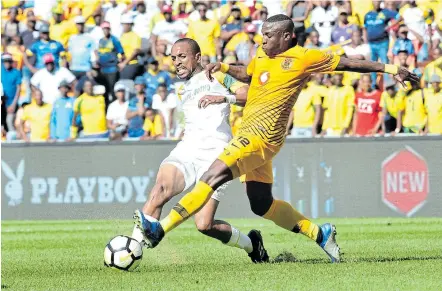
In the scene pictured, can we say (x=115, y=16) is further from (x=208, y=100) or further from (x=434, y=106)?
(x=208, y=100)

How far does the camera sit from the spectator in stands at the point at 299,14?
2353cm

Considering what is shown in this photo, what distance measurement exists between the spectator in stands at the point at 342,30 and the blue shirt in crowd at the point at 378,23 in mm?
351

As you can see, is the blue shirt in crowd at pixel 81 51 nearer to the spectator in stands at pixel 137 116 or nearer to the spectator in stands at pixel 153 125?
the spectator in stands at pixel 137 116

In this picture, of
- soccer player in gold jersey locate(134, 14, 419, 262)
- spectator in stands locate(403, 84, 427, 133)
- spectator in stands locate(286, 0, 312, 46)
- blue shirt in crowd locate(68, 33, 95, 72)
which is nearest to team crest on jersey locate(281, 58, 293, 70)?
soccer player in gold jersey locate(134, 14, 419, 262)

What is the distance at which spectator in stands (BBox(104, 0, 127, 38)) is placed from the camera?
25531 millimetres

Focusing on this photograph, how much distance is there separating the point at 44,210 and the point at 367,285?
1399cm

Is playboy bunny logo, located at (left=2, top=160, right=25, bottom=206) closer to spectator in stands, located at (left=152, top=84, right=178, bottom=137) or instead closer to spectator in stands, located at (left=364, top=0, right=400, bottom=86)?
spectator in stands, located at (left=152, top=84, right=178, bottom=137)

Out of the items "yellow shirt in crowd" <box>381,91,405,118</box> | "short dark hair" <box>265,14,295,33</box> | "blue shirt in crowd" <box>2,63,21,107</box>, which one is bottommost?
"yellow shirt in crowd" <box>381,91,405,118</box>

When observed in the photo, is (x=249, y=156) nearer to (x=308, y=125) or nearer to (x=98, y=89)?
(x=308, y=125)

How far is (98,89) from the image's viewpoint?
75.3ft

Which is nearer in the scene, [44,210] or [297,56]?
[297,56]

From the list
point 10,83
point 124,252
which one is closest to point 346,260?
point 124,252

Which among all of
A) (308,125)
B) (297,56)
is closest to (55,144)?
(308,125)

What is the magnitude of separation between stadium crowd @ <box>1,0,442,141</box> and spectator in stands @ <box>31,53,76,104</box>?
0.9 inches
